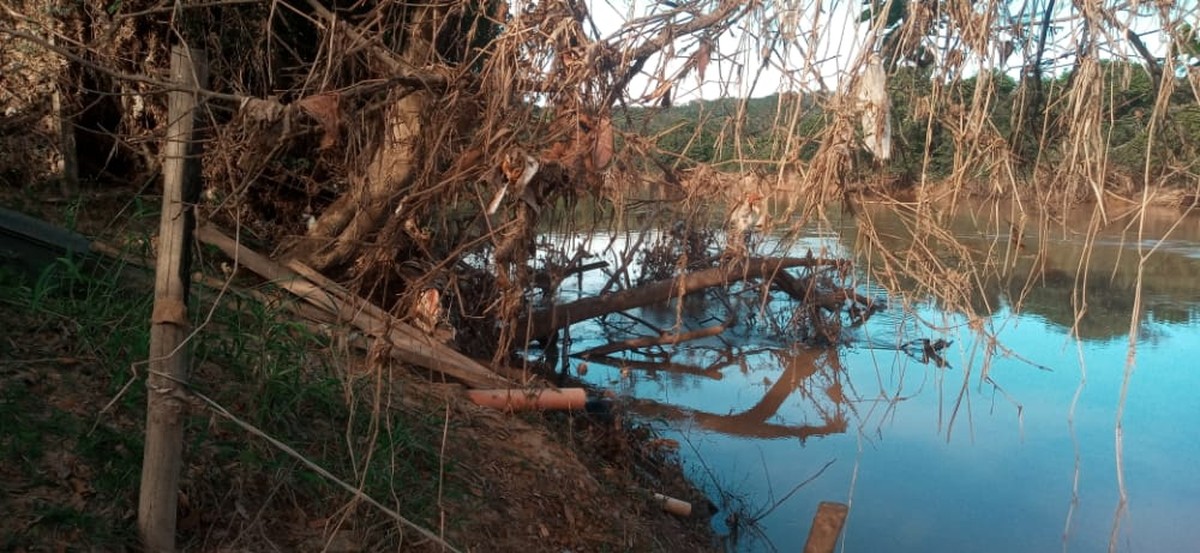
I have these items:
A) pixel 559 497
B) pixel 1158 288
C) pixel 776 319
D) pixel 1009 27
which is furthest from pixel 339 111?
pixel 1158 288

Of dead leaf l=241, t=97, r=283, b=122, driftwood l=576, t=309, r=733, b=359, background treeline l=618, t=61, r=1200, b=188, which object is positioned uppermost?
background treeline l=618, t=61, r=1200, b=188

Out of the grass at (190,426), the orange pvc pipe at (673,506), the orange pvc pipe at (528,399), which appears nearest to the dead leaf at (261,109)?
the grass at (190,426)

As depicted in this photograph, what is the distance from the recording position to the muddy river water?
5.75 metres

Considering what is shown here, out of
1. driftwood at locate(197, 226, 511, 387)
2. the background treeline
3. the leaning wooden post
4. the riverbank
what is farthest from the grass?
the background treeline

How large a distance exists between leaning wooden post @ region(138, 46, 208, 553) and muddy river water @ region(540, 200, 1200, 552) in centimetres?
246

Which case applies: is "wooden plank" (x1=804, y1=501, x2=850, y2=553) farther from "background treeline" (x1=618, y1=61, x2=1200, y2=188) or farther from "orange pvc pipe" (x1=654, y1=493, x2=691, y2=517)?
"orange pvc pipe" (x1=654, y1=493, x2=691, y2=517)

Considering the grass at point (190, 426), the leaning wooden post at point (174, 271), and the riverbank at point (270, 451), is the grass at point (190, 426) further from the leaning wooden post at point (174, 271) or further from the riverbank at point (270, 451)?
the leaning wooden post at point (174, 271)

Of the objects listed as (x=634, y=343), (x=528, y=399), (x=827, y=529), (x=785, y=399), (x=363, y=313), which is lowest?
(x=785, y=399)

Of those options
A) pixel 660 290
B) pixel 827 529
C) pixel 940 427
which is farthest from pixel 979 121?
pixel 660 290

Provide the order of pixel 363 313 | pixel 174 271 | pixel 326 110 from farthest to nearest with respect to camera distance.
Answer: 1. pixel 363 313
2. pixel 326 110
3. pixel 174 271

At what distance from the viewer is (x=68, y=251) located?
176 inches

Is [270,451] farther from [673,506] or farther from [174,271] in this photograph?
[673,506]

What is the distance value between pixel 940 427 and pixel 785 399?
364cm

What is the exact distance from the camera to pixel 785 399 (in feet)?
28.1
